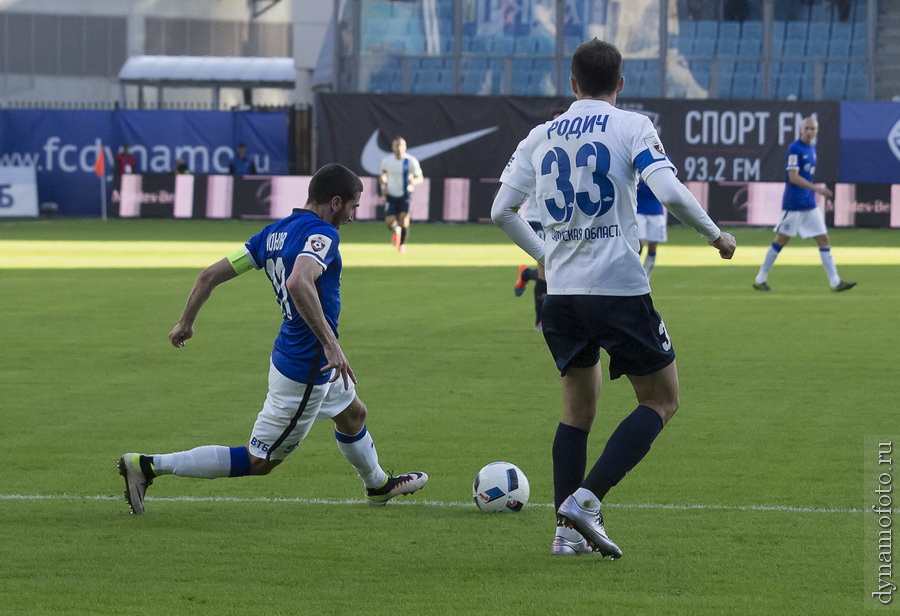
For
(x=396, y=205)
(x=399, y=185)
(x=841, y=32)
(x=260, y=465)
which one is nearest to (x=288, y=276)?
(x=260, y=465)

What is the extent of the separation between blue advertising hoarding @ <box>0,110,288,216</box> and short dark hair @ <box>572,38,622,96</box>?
3406 cm

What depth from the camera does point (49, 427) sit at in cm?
895

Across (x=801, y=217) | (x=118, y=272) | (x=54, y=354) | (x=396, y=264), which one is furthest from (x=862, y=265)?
(x=54, y=354)

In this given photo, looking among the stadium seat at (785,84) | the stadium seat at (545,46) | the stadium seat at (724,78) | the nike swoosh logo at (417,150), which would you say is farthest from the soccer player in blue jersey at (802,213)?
the stadium seat at (785,84)

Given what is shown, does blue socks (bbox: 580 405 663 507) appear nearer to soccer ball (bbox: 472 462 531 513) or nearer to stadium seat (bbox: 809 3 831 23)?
soccer ball (bbox: 472 462 531 513)

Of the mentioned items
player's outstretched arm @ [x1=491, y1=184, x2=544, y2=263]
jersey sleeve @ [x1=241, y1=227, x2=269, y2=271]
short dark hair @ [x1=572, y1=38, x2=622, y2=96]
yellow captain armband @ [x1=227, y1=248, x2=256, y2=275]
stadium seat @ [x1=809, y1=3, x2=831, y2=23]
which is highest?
stadium seat @ [x1=809, y1=3, x2=831, y2=23]

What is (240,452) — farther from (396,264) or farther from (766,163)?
(766,163)

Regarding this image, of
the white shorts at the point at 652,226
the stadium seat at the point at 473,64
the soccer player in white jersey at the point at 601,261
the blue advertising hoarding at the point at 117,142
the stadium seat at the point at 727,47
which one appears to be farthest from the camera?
the blue advertising hoarding at the point at 117,142

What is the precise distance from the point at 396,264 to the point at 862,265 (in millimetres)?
7399

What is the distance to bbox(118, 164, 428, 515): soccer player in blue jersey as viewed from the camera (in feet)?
20.5

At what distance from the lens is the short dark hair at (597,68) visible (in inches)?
223

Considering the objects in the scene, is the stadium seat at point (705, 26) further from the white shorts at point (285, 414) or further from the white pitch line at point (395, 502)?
the white shorts at point (285, 414)

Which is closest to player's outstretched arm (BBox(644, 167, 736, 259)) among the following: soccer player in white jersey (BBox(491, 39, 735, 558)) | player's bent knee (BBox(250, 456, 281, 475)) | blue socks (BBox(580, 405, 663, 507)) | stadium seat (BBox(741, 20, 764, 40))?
soccer player in white jersey (BBox(491, 39, 735, 558))

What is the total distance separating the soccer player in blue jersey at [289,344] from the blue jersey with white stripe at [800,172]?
40.4 ft
